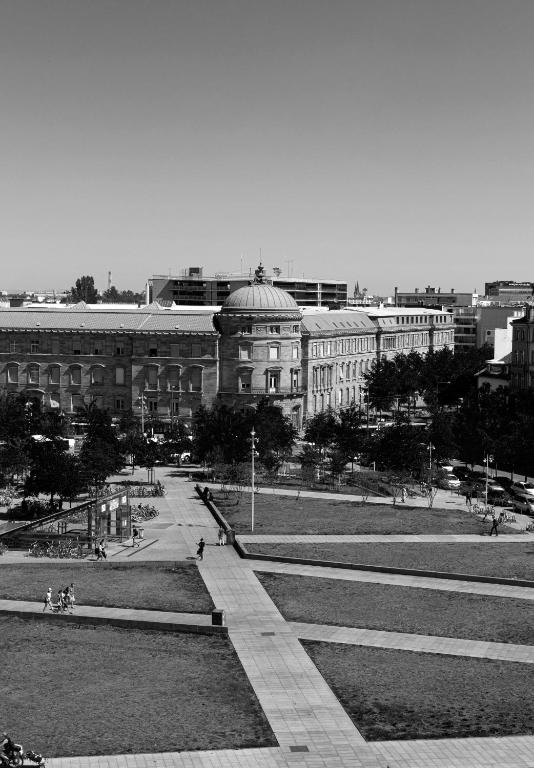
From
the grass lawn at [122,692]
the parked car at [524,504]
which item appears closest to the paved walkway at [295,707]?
the grass lawn at [122,692]

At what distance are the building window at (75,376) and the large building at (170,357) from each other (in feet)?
0.41

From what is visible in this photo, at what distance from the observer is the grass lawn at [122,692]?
3456cm

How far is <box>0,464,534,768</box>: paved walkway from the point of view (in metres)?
33.0

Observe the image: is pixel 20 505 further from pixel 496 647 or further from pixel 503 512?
pixel 496 647

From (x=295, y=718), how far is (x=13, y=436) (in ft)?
217

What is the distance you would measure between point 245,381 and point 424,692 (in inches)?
3218

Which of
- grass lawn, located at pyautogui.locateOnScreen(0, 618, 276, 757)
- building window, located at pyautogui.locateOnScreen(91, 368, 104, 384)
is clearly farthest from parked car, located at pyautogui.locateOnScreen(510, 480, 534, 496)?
building window, located at pyautogui.locateOnScreen(91, 368, 104, 384)

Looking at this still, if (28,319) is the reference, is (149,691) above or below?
below

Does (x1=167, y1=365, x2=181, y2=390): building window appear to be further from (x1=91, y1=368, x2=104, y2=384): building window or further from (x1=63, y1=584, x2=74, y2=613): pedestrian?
(x1=63, y1=584, x2=74, y2=613): pedestrian

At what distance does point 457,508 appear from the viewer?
80.6 meters

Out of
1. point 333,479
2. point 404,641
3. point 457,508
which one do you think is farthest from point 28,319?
point 404,641

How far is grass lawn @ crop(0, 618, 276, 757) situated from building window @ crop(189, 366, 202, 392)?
73475 mm

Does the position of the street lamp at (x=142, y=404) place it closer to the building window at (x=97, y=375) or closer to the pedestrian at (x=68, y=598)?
the building window at (x=97, y=375)

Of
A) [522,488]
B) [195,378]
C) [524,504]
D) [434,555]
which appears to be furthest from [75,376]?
[434,555]
